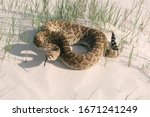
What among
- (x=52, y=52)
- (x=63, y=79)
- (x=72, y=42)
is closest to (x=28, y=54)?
(x=52, y=52)

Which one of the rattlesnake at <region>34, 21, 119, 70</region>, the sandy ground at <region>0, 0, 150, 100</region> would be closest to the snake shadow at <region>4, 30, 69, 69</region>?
the sandy ground at <region>0, 0, 150, 100</region>

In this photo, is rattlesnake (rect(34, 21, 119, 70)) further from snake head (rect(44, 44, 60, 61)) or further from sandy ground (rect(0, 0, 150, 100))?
sandy ground (rect(0, 0, 150, 100))

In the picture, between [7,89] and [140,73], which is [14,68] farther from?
[140,73]

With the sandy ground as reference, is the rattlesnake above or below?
above

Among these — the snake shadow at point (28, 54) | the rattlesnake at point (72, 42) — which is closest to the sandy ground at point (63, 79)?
the snake shadow at point (28, 54)

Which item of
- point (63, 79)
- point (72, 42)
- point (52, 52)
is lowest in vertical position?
point (63, 79)

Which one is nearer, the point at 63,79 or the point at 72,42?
the point at 63,79

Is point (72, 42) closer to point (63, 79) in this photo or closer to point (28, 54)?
point (28, 54)

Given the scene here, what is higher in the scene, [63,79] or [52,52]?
[52,52]
